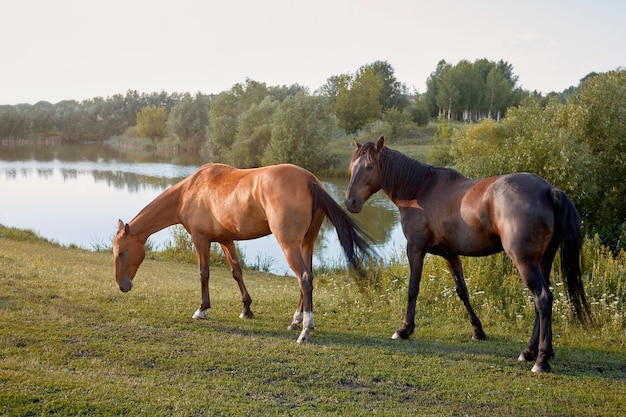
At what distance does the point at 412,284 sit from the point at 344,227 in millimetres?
940

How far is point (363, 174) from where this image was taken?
229 inches

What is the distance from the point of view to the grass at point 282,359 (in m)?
4.02

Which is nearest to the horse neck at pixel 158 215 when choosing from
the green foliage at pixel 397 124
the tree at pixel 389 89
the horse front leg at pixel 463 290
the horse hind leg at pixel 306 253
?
the horse hind leg at pixel 306 253

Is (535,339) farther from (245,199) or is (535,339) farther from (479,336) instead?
(245,199)

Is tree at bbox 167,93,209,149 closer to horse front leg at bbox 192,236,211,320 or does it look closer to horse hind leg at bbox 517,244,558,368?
horse front leg at bbox 192,236,211,320

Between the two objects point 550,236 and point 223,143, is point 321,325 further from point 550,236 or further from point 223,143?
point 223,143

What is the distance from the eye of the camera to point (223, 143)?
165 feet

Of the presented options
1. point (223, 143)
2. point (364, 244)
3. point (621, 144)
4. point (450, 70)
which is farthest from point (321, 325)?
point (450, 70)

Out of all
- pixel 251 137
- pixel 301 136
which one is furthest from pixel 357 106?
pixel 301 136

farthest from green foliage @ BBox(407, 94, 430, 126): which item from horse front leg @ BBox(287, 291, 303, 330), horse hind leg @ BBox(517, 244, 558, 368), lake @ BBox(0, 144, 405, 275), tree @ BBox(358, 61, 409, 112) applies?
horse hind leg @ BBox(517, 244, 558, 368)

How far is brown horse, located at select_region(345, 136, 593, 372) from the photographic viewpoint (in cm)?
468

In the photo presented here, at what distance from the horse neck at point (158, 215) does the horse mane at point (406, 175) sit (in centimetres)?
268

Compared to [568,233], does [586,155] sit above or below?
above

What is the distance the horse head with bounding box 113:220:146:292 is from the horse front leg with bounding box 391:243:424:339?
3291mm
